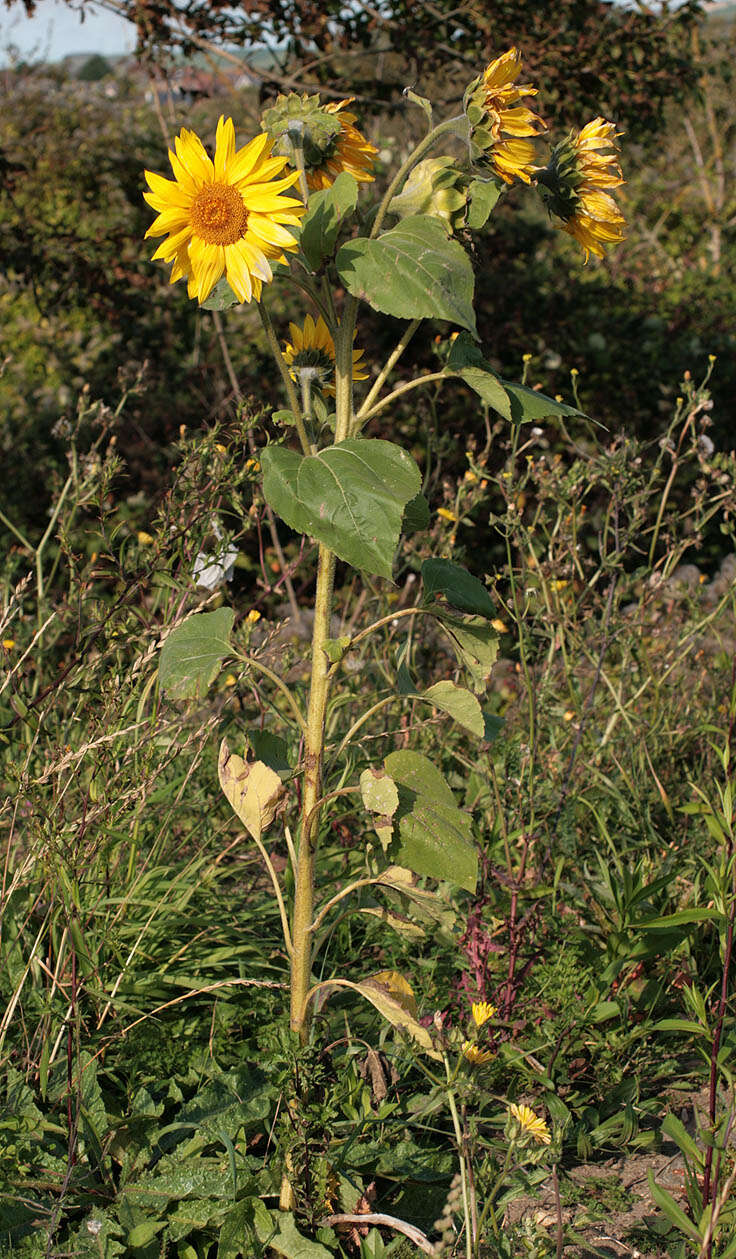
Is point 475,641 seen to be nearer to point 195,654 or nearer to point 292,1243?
point 195,654

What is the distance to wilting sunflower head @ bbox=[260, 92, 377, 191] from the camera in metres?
1.43

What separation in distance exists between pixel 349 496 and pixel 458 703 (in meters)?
0.36

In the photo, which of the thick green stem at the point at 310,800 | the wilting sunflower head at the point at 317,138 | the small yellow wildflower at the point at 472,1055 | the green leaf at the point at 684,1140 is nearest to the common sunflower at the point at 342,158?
the wilting sunflower head at the point at 317,138

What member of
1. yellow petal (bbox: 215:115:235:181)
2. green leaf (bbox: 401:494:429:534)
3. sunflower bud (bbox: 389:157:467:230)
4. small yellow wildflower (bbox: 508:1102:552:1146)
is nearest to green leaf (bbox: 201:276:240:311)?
yellow petal (bbox: 215:115:235:181)

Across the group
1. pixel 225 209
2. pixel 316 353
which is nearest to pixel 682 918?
pixel 316 353

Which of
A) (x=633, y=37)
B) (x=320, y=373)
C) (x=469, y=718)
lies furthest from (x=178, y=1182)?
(x=633, y=37)

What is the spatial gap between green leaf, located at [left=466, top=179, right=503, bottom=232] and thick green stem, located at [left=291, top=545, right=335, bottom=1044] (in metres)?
0.47

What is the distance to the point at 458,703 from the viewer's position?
1511 millimetres

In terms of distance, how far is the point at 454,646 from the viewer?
5.12ft

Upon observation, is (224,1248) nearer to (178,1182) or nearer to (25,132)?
(178,1182)

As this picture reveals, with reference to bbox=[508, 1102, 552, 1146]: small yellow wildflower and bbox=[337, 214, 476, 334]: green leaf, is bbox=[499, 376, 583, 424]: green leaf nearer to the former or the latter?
bbox=[337, 214, 476, 334]: green leaf

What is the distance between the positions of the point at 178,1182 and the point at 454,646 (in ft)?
2.92

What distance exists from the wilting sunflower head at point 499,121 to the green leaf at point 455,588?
52 cm

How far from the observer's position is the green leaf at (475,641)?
1.53 meters
